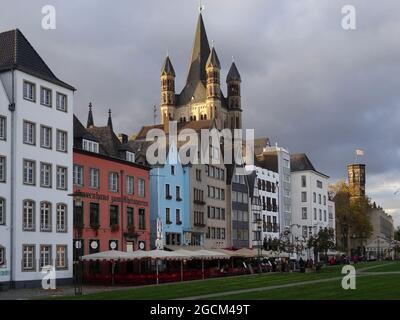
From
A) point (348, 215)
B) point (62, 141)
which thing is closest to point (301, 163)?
point (348, 215)

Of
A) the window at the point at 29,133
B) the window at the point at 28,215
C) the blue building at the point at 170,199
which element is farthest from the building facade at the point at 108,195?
the window at the point at 29,133

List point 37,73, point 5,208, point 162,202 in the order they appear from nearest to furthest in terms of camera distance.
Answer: point 5,208 → point 37,73 → point 162,202

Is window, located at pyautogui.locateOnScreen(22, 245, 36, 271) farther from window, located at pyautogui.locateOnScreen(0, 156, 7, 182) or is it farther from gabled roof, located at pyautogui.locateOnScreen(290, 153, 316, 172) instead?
gabled roof, located at pyautogui.locateOnScreen(290, 153, 316, 172)

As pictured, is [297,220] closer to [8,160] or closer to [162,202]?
[162,202]

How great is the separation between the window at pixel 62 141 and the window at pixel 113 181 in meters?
7.92

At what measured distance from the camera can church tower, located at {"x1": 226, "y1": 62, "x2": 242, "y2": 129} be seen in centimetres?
19162

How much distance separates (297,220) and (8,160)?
8306cm

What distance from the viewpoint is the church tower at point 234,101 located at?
629 feet

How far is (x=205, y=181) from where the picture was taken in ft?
286

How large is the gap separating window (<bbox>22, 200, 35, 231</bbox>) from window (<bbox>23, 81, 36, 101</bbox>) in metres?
7.73

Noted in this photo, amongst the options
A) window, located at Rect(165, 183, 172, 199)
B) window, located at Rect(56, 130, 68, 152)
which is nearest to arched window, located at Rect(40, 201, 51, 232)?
window, located at Rect(56, 130, 68, 152)

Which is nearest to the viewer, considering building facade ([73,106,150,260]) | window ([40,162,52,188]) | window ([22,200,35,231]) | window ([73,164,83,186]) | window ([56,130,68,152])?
window ([22,200,35,231])

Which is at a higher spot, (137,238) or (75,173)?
(75,173)

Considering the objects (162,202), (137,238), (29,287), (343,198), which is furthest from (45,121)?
(343,198)
